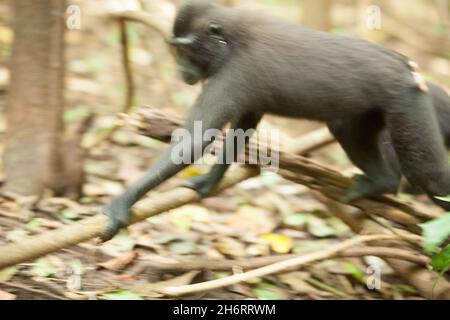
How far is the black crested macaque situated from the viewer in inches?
201

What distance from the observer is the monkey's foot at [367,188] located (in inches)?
221

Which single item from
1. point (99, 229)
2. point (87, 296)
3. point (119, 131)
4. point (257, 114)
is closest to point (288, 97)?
point (257, 114)

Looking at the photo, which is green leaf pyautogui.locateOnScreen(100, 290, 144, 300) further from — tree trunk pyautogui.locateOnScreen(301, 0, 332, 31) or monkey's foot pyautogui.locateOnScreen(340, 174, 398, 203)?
tree trunk pyautogui.locateOnScreen(301, 0, 332, 31)

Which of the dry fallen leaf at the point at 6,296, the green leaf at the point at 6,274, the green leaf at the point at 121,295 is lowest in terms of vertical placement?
the dry fallen leaf at the point at 6,296

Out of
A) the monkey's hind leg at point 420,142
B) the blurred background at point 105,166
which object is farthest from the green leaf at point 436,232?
the blurred background at point 105,166

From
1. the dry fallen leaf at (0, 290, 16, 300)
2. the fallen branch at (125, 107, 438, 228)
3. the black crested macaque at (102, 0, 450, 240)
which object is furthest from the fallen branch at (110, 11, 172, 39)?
the dry fallen leaf at (0, 290, 16, 300)

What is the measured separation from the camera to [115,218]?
467 centimetres

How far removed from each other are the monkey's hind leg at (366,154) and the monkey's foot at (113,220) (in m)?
1.92

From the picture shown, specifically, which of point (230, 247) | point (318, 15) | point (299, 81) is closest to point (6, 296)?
point (230, 247)

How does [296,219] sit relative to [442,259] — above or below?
above

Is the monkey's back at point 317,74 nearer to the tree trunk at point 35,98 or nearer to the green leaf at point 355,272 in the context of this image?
the green leaf at point 355,272

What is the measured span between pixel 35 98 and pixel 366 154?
9.85 ft

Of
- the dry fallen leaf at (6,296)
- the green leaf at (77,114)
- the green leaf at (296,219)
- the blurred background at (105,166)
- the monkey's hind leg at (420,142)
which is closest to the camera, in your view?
the dry fallen leaf at (6,296)

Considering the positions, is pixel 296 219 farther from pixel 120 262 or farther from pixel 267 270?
pixel 120 262
